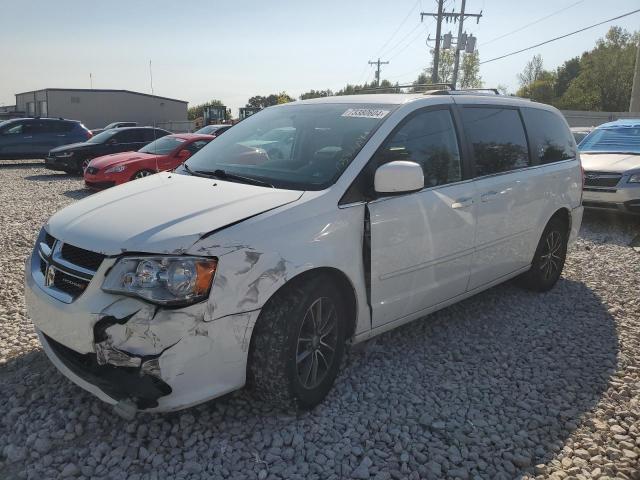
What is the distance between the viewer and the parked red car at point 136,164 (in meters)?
11.0

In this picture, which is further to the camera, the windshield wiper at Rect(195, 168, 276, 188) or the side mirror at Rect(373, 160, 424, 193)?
the windshield wiper at Rect(195, 168, 276, 188)

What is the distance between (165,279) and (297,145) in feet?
4.97

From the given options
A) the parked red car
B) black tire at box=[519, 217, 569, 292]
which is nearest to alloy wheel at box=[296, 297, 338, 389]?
black tire at box=[519, 217, 569, 292]

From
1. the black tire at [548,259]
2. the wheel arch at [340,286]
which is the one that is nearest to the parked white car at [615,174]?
the black tire at [548,259]

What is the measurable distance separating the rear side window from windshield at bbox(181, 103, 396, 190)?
1.93 metres

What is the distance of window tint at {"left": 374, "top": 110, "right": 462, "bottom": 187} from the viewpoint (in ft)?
11.3

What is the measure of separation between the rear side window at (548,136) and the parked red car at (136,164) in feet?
24.2

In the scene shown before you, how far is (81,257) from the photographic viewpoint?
8.91 feet

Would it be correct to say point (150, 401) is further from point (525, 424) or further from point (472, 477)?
point (525, 424)

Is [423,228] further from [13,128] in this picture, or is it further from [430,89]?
[13,128]

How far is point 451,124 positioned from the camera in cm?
389

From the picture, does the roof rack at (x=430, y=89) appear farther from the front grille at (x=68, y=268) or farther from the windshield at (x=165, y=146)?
the windshield at (x=165, y=146)

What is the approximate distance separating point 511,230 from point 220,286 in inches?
111

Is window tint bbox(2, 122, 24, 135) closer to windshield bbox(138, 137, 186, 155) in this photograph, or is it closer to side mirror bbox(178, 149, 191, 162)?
windshield bbox(138, 137, 186, 155)
